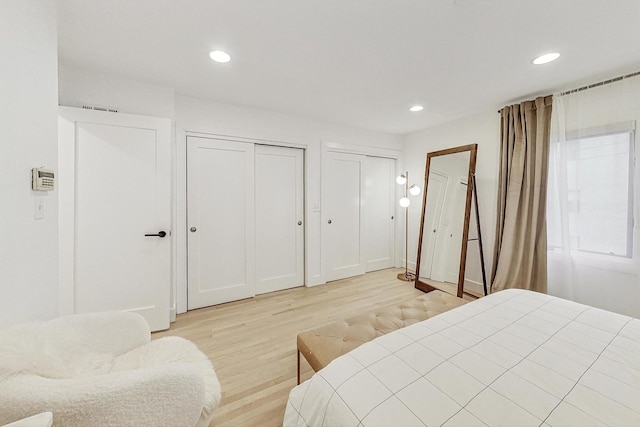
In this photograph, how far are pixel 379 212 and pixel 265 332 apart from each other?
273 centimetres

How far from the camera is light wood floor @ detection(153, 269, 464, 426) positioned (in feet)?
4.89

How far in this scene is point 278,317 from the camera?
257 cm

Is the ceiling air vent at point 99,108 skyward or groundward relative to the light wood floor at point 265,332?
skyward

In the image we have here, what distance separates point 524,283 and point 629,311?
0.70m

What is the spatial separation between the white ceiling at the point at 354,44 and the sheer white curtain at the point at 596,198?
11.7 inches

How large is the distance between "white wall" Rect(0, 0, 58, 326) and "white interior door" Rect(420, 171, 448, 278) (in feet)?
12.2

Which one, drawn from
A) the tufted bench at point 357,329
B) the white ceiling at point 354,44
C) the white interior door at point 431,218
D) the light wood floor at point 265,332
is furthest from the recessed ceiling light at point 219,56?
the white interior door at point 431,218

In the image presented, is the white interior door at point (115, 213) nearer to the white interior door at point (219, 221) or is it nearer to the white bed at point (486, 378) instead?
the white interior door at point (219, 221)

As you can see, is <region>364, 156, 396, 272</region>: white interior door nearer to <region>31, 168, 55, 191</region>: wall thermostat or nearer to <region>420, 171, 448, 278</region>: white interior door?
<region>420, 171, 448, 278</region>: white interior door

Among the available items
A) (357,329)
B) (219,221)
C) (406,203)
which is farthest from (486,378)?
(406,203)

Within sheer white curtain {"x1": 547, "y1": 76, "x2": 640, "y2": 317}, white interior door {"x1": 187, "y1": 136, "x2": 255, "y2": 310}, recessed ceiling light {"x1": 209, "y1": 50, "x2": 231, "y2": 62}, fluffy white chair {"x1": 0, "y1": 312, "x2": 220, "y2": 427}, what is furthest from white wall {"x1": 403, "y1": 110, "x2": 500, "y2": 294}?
fluffy white chair {"x1": 0, "y1": 312, "x2": 220, "y2": 427}

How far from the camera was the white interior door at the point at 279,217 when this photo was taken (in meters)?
3.17

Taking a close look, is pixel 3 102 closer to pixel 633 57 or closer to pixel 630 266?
pixel 633 57

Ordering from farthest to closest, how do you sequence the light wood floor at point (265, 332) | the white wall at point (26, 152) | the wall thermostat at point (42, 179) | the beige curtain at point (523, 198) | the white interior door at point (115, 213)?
the beige curtain at point (523, 198) < the white interior door at point (115, 213) < the light wood floor at point (265, 332) < the wall thermostat at point (42, 179) < the white wall at point (26, 152)
